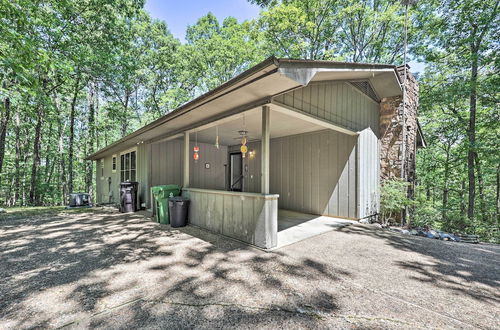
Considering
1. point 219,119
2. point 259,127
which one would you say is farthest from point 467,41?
point 219,119

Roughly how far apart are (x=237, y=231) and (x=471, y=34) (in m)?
10.4

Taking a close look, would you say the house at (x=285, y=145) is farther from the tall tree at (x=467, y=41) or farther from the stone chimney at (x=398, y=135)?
the tall tree at (x=467, y=41)

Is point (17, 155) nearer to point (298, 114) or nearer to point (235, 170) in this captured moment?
point (235, 170)

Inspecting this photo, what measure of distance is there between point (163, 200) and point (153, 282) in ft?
10.1

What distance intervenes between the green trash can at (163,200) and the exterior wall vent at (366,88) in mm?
5400

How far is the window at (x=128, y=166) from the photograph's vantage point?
7.95 m

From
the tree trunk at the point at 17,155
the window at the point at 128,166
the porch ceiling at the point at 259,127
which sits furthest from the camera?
the tree trunk at the point at 17,155

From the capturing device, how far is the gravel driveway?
1.75m

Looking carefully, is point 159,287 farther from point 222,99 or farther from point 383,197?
point 383,197

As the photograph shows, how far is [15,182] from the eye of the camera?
12.9 m

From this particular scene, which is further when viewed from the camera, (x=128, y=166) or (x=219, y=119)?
(x=128, y=166)

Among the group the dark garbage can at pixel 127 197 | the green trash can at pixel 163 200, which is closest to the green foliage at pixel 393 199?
the green trash can at pixel 163 200

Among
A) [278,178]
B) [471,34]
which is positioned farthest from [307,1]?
[278,178]

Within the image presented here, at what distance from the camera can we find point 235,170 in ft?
27.8
